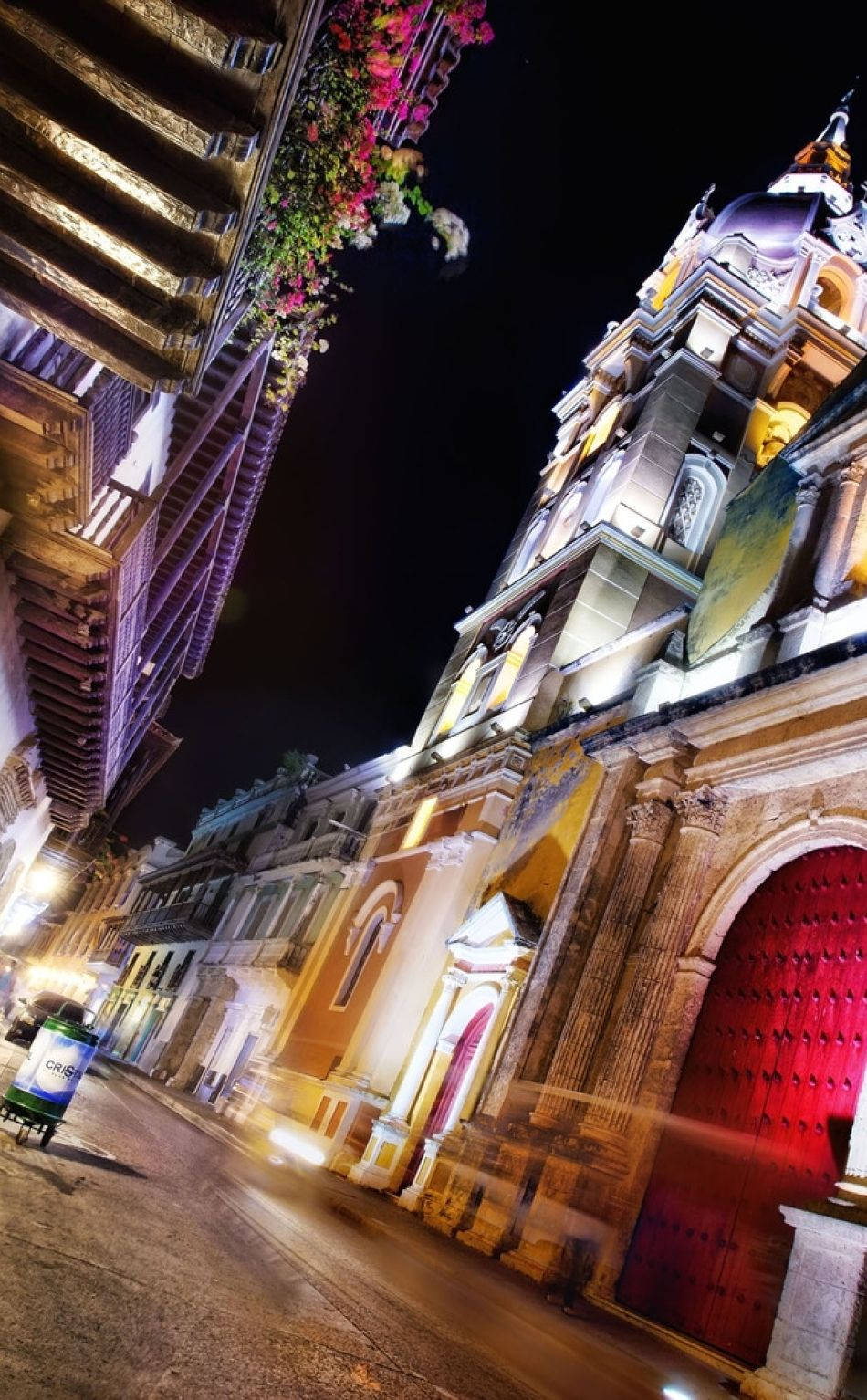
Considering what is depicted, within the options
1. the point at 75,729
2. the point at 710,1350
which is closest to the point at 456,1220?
the point at 710,1350

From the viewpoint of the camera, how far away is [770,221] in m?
28.7

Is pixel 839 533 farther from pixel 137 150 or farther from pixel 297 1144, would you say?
pixel 297 1144

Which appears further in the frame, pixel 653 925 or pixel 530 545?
pixel 530 545

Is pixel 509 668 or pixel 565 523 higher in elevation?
pixel 565 523

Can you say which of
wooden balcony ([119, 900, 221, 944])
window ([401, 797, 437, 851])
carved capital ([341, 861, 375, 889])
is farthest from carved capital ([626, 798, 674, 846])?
wooden balcony ([119, 900, 221, 944])

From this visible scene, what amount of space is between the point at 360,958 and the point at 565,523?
12.4 m

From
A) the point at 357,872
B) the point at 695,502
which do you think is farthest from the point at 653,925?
the point at 695,502

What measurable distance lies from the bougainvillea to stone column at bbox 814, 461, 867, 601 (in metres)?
7.64

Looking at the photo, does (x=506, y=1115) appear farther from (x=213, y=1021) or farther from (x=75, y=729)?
(x=213, y=1021)

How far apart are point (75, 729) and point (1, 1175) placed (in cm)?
747

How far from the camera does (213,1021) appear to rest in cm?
2831

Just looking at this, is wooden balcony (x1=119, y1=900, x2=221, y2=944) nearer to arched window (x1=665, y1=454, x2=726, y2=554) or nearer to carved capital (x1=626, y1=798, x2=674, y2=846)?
arched window (x1=665, y1=454, x2=726, y2=554)

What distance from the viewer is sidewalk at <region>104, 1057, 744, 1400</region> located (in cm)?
655

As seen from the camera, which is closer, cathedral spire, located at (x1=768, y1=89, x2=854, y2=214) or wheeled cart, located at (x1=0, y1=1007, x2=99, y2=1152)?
wheeled cart, located at (x1=0, y1=1007, x2=99, y2=1152)
